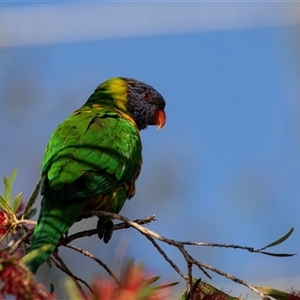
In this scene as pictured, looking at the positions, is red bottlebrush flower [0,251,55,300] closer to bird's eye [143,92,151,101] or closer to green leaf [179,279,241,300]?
green leaf [179,279,241,300]

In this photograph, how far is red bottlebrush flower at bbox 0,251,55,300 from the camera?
56 cm

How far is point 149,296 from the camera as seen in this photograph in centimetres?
63

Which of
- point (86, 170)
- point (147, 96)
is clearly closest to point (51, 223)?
point (86, 170)

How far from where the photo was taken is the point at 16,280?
572mm

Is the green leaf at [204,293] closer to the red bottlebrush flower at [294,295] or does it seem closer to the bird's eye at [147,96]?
the red bottlebrush flower at [294,295]

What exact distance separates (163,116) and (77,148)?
839mm

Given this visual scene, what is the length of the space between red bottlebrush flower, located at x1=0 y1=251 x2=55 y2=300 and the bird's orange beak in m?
1.57

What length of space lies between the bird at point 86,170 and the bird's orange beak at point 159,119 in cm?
34

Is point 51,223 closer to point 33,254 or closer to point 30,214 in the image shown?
point 30,214

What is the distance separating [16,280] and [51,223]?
532 mm

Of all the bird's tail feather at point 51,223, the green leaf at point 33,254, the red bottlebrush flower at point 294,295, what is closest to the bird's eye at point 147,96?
the bird's tail feather at point 51,223

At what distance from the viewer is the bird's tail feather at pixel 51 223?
1018 millimetres

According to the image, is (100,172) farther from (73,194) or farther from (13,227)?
(13,227)

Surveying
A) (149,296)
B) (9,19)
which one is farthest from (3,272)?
(9,19)
